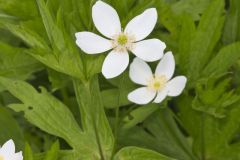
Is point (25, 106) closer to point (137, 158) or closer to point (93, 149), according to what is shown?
point (93, 149)

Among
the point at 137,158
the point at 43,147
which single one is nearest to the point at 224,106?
the point at 137,158

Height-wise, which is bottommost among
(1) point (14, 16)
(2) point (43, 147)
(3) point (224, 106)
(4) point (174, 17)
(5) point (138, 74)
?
(2) point (43, 147)

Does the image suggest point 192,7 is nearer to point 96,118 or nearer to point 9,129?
point 96,118

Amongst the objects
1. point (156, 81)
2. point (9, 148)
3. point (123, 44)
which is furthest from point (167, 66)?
point (9, 148)

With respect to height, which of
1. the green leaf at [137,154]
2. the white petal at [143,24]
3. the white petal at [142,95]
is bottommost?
the green leaf at [137,154]

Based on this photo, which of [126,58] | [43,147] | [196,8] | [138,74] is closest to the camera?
[126,58]

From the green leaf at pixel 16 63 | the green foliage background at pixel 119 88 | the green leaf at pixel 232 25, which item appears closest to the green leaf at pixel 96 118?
the green foliage background at pixel 119 88

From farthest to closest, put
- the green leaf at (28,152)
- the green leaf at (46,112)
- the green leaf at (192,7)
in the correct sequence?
the green leaf at (192,7), the green leaf at (46,112), the green leaf at (28,152)

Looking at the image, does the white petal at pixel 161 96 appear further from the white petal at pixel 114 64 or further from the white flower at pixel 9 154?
the white flower at pixel 9 154

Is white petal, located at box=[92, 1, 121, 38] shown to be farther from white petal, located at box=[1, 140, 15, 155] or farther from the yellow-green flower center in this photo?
white petal, located at box=[1, 140, 15, 155]
